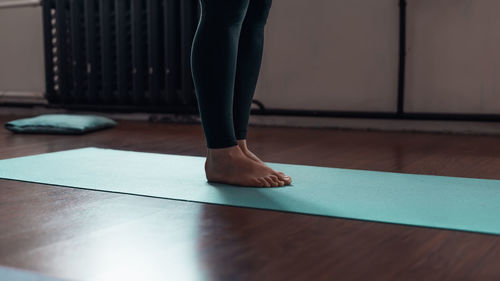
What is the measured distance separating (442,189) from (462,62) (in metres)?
1.42

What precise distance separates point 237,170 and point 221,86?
0.64 feet

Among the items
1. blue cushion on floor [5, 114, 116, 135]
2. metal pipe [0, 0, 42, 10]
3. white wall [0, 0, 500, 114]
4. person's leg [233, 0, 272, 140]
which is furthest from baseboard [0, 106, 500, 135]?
person's leg [233, 0, 272, 140]

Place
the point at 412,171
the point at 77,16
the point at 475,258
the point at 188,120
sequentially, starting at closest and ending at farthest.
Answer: the point at 475,258 < the point at 412,171 < the point at 188,120 < the point at 77,16

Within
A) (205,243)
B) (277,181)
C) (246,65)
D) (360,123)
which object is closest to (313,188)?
(277,181)

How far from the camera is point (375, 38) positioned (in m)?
2.66

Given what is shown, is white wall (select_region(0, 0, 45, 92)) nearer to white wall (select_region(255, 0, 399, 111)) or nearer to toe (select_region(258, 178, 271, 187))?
white wall (select_region(255, 0, 399, 111))

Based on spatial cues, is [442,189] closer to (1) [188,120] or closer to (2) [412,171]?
(2) [412,171]

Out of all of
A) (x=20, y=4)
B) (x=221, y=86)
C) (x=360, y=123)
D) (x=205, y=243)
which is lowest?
(x=360, y=123)

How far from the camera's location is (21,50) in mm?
3627

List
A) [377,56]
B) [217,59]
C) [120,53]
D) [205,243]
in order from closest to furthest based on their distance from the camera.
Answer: [205,243] < [217,59] < [377,56] < [120,53]

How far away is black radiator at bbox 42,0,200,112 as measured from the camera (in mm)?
3045

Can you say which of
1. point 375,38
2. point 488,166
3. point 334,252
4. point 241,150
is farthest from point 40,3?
point 334,252

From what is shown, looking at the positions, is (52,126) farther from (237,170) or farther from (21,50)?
(237,170)

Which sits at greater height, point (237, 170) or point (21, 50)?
point (21, 50)
